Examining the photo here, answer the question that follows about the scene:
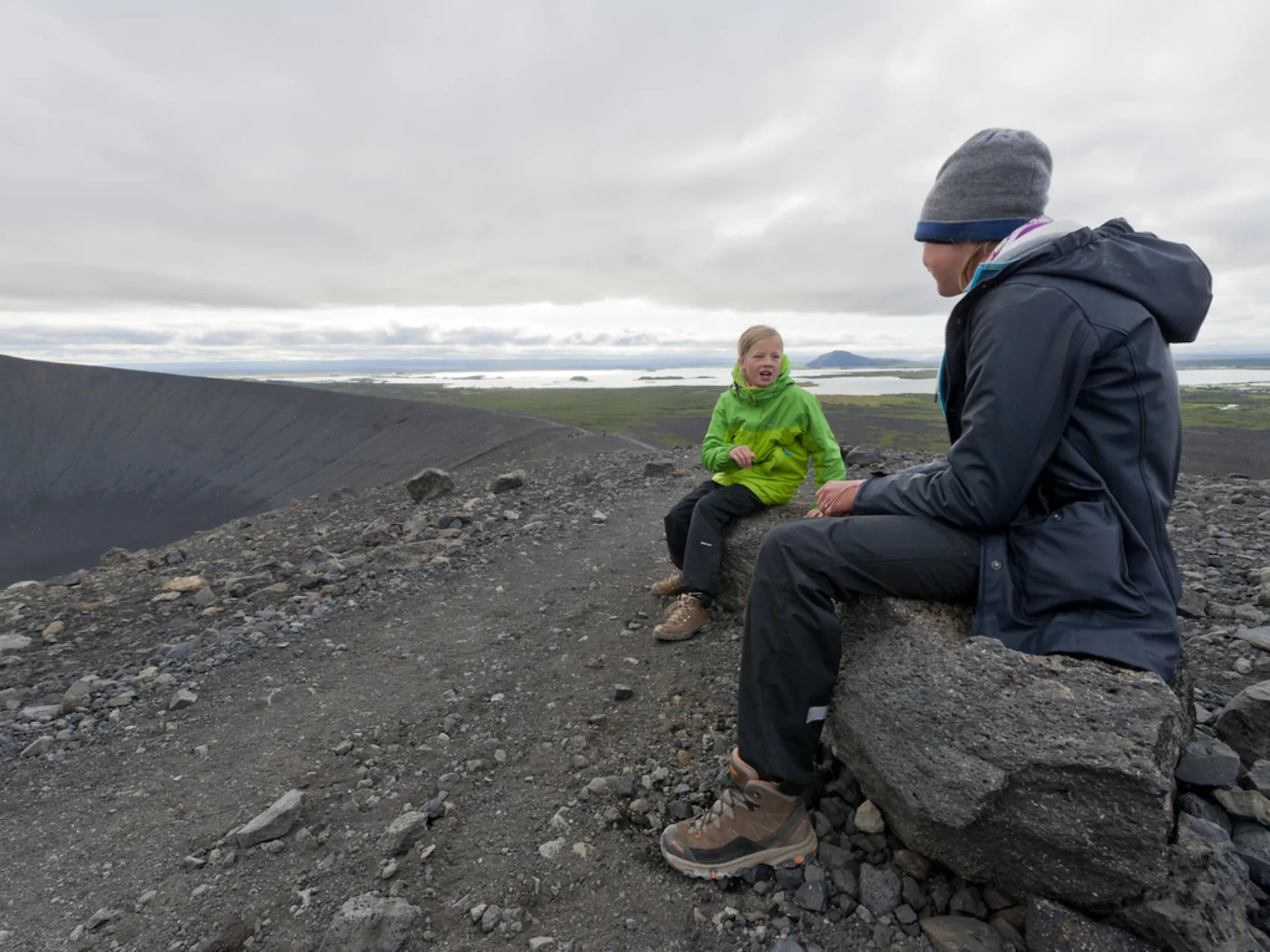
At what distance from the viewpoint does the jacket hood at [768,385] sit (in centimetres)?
616

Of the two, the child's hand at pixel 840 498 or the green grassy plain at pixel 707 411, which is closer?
the child's hand at pixel 840 498

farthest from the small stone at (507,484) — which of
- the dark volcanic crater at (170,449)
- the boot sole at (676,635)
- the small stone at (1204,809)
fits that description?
the dark volcanic crater at (170,449)

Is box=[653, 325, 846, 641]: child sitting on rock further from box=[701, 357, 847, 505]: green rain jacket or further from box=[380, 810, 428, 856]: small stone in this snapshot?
box=[380, 810, 428, 856]: small stone

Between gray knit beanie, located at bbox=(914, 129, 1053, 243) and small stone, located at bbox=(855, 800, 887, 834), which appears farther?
small stone, located at bbox=(855, 800, 887, 834)

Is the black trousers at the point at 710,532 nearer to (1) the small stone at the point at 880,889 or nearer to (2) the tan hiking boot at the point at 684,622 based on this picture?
(2) the tan hiking boot at the point at 684,622

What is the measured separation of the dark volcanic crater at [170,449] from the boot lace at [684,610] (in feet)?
100

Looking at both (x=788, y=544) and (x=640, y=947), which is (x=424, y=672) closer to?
(x=640, y=947)

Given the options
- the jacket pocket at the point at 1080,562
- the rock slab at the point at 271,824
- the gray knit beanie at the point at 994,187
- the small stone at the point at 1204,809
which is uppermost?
the gray knit beanie at the point at 994,187

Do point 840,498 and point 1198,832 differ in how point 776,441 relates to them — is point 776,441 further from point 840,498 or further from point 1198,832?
point 1198,832

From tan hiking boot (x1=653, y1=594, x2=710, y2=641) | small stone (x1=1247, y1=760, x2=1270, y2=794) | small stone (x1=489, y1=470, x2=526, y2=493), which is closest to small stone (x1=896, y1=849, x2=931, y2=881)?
small stone (x1=1247, y1=760, x2=1270, y2=794)

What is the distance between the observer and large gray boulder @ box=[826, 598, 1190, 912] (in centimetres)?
251

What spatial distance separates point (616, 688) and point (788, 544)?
99.4 inches

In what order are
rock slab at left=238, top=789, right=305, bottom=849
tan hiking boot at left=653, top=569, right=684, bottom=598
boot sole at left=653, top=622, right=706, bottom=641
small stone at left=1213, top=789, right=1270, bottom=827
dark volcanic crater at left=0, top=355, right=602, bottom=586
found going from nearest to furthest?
small stone at left=1213, top=789, right=1270, bottom=827
rock slab at left=238, top=789, right=305, bottom=849
boot sole at left=653, top=622, right=706, bottom=641
tan hiking boot at left=653, top=569, right=684, bottom=598
dark volcanic crater at left=0, top=355, right=602, bottom=586

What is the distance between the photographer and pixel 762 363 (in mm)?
6023
